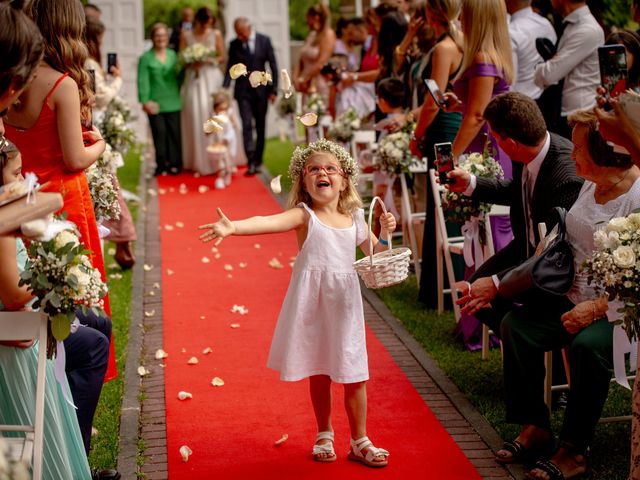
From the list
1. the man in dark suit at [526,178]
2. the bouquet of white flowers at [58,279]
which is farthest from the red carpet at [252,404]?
the bouquet of white flowers at [58,279]

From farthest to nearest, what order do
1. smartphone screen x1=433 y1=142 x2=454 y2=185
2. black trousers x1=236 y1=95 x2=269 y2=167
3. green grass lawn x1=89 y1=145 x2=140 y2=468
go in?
1. black trousers x1=236 y1=95 x2=269 y2=167
2. smartphone screen x1=433 y1=142 x2=454 y2=185
3. green grass lawn x1=89 y1=145 x2=140 y2=468

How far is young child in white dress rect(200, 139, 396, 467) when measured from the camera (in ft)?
15.7

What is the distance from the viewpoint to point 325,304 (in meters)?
4.82

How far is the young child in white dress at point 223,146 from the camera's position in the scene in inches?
544

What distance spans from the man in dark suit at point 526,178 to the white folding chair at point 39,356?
2202 mm

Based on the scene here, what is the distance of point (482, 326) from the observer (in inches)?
260

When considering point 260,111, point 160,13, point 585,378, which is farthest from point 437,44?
point 160,13

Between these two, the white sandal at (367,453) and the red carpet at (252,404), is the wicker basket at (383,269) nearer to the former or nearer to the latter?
the white sandal at (367,453)

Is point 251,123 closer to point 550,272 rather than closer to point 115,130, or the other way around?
point 115,130

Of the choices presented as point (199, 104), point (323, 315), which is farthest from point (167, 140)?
point (323, 315)

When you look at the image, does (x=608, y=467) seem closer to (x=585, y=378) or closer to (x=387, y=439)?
(x=585, y=378)

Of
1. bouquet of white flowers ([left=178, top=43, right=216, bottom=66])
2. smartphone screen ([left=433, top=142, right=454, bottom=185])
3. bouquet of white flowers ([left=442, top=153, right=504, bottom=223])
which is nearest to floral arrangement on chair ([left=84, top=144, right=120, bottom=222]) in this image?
smartphone screen ([left=433, top=142, right=454, bottom=185])

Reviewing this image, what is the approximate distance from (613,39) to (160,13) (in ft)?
71.8

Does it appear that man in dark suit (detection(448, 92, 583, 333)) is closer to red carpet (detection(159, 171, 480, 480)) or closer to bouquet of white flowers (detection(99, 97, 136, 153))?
red carpet (detection(159, 171, 480, 480))
